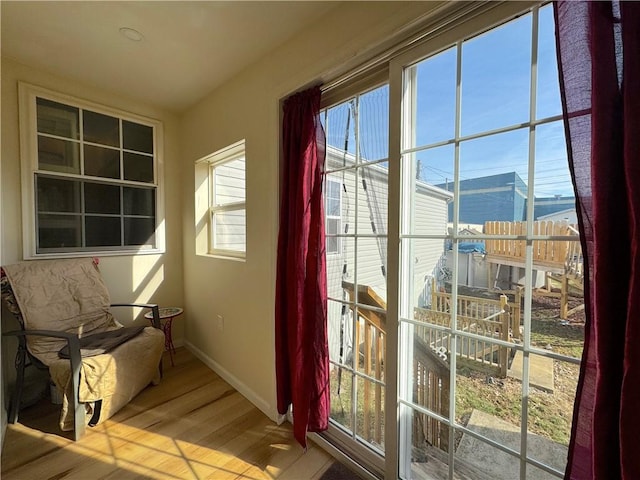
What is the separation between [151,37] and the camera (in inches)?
68.8

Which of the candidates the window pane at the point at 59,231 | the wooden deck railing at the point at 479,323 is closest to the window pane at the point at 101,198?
the window pane at the point at 59,231

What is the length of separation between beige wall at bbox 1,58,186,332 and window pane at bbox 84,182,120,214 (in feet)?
1.37

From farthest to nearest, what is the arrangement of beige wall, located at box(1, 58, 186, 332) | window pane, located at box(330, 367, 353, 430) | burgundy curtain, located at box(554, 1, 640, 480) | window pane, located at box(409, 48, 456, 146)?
beige wall, located at box(1, 58, 186, 332) → window pane, located at box(330, 367, 353, 430) → window pane, located at box(409, 48, 456, 146) → burgundy curtain, located at box(554, 1, 640, 480)

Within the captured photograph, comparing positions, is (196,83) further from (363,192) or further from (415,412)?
(415,412)

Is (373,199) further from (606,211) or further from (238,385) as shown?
(238,385)

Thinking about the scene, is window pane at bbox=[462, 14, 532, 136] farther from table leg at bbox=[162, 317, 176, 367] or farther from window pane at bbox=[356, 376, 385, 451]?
table leg at bbox=[162, 317, 176, 367]

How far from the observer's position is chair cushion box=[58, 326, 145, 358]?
5.98 feet

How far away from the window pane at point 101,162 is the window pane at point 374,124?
7.94 feet

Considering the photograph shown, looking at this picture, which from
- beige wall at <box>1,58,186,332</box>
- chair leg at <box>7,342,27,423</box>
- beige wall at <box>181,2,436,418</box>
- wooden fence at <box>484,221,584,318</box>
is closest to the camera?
wooden fence at <box>484,221,584,318</box>

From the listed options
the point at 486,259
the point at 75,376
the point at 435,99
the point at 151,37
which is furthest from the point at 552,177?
the point at 75,376

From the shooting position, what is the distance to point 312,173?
1581mm

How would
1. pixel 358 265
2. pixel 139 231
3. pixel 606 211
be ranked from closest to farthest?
pixel 606 211 → pixel 358 265 → pixel 139 231

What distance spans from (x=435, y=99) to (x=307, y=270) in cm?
107

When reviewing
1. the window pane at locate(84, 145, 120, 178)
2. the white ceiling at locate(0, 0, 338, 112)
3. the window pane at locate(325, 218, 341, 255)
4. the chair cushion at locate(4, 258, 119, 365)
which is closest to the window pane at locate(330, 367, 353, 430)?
the window pane at locate(325, 218, 341, 255)
